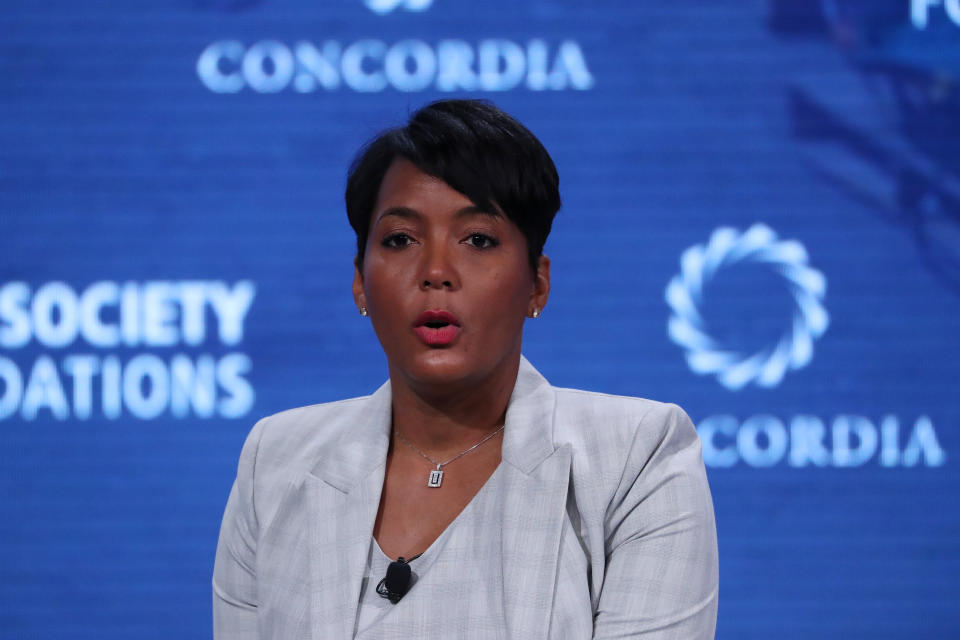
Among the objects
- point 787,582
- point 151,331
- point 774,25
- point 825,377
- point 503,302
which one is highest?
point 774,25

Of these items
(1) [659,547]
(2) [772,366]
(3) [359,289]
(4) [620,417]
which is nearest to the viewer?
(1) [659,547]

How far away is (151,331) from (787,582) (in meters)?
1.72

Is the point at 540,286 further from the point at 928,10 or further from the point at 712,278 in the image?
the point at 928,10

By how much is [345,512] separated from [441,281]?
1.01 feet

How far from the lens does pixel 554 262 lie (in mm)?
2590

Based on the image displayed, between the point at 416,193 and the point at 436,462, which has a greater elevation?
the point at 416,193

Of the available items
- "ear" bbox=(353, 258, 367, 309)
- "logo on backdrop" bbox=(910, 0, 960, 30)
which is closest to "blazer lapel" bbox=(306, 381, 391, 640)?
"ear" bbox=(353, 258, 367, 309)

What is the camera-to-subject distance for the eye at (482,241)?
117 cm

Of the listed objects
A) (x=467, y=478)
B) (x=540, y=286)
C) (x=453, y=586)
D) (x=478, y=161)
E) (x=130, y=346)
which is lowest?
(x=453, y=586)

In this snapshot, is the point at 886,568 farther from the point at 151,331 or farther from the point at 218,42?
the point at 218,42

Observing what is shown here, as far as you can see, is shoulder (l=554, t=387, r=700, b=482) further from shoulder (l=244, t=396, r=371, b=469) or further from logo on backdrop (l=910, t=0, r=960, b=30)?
logo on backdrop (l=910, t=0, r=960, b=30)

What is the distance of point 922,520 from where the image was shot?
254 centimetres

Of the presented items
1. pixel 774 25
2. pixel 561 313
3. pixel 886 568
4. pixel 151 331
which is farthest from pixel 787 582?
pixel 151 331

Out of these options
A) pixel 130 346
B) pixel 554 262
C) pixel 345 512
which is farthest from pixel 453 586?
pixel 130 346
